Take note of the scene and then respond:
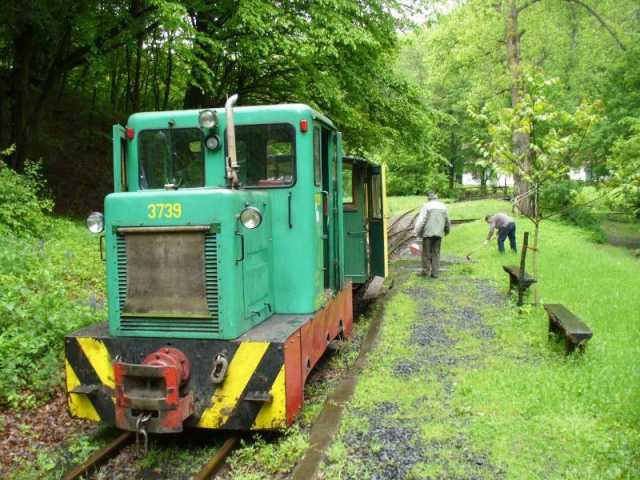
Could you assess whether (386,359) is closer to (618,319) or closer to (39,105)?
(618,319)

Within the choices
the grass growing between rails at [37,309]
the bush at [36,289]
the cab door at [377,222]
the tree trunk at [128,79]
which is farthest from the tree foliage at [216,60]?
the grass growing between rails at [37,309]

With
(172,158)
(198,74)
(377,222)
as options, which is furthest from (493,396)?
(198,74)

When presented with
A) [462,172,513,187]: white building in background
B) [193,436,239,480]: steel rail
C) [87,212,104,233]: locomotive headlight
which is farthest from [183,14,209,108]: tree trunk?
[193,436,239,480]: steel rail

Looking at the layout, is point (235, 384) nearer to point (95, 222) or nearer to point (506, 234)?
point (95, 222)

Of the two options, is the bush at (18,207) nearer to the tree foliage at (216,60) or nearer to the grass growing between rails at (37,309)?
the grass growing between rails at (37,309)

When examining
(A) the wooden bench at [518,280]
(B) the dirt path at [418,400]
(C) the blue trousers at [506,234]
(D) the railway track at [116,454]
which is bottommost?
(D) the railway track at [116,454]

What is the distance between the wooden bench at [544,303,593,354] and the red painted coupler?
3.97m

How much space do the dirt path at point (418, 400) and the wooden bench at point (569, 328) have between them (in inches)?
28.8

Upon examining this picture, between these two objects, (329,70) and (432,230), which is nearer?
(432,230)

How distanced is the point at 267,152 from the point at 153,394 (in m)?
2.33

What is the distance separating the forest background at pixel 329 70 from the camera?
10805 millimetres

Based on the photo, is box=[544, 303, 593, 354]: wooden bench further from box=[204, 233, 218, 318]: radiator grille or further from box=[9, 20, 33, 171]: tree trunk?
box=[9, 20, 33, 171]: tree trunk

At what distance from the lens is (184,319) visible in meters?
4.46

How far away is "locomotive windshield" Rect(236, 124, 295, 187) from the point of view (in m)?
5.25
